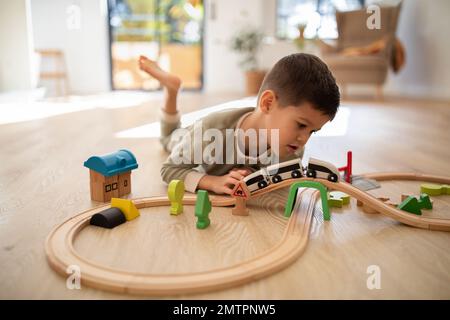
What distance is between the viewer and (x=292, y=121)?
112 cm

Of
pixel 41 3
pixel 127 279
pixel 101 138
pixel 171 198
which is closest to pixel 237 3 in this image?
pixel 41 3

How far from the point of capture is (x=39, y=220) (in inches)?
41.3

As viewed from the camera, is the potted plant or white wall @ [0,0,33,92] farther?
the potted plant

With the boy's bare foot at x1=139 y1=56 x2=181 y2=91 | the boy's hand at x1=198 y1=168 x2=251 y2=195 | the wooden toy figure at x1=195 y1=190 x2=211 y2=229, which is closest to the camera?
the wooden toy figure at x1=195 y1=190 x2=211 y2=229

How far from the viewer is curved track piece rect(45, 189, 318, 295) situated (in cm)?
71

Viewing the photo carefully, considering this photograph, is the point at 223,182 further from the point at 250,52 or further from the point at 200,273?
the point at 250,52

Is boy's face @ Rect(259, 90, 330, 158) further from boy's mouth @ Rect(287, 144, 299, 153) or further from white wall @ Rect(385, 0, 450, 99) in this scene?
white wall @ Rect(385, 0, 450, 99)

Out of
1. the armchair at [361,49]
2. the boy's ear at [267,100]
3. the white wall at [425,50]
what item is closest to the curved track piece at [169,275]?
the boy's ear at [267,100]

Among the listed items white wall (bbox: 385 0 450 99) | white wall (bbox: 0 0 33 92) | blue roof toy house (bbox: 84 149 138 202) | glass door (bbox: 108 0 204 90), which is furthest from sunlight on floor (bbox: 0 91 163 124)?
white wall (bbox: 385 0 450 99)

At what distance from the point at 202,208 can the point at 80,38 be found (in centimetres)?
490

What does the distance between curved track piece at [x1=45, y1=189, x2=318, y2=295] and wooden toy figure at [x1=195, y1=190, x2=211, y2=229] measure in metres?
0.18

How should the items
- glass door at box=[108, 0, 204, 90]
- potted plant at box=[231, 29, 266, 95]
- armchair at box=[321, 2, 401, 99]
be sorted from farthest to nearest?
1. glass door at box=[108, 0, 204, 90]
2. potted plant at box=[231, 29, 266, 95]
3. armchair at box=[321, 2, 401, 99]

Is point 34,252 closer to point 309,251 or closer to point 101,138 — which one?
point 309,251
